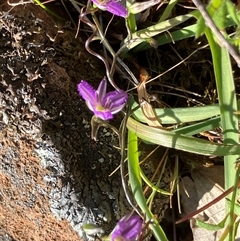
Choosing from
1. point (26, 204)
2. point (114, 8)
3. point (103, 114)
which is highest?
point (114, 8)

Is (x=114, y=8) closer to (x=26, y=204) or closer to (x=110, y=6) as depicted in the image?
(x=110, y=6)

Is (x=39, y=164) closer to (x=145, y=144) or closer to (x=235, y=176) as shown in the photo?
(x=145, y=144)

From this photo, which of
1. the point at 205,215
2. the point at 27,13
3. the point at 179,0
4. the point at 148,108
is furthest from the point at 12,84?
the point at 205,215

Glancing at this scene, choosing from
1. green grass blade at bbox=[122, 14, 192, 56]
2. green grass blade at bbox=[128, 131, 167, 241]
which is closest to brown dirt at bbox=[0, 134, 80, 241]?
green grass blade at bbox=[128, 131, 167, 241]

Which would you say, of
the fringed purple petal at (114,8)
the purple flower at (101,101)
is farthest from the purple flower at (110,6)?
the purple flower at (101,101)

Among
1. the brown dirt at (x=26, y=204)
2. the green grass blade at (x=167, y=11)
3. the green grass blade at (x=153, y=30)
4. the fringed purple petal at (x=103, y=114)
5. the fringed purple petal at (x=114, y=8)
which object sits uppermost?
the fringed purple petal at (x=114, y=8)

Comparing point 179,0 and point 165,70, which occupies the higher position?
point 179,0

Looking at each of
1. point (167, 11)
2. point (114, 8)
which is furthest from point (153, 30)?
point (114, 8)

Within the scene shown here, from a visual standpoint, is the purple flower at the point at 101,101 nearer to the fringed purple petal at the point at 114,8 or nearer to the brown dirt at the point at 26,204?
the fringed purple petal at the point at 114,8
